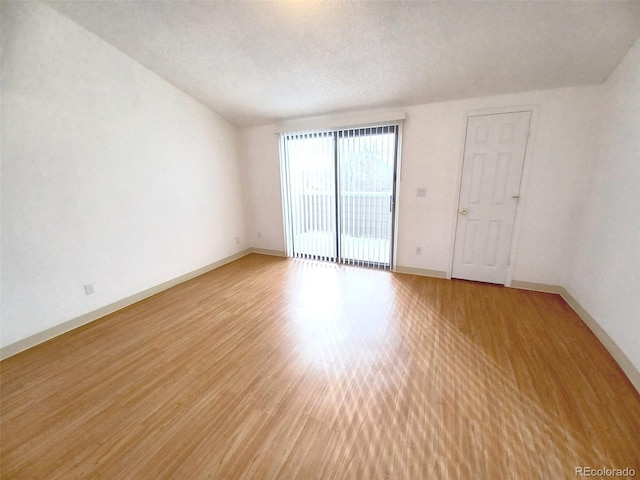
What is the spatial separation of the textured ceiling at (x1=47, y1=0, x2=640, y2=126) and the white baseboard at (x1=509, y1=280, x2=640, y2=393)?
85.9 inches

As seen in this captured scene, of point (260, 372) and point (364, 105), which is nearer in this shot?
point (260, 372)

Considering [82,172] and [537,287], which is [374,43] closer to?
[82,172]

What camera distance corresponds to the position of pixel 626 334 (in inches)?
70.7

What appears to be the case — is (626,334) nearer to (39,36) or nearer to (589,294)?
(589,294)

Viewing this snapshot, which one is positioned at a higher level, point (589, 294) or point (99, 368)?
point (589, 294)

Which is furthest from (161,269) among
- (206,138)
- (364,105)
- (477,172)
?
(477,172)

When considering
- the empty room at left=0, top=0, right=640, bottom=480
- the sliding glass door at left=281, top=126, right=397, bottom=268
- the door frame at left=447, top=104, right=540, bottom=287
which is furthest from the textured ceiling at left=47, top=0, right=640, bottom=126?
the sliding glass door at left=281, top=126, right=397, bottom=268

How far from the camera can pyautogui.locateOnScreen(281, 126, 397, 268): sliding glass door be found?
11.5ft

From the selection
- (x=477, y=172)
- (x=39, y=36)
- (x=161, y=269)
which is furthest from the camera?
(x=161, y=269)

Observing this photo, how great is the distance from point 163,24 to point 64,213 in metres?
2.00

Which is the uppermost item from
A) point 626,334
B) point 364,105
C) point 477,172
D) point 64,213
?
point 364,105
